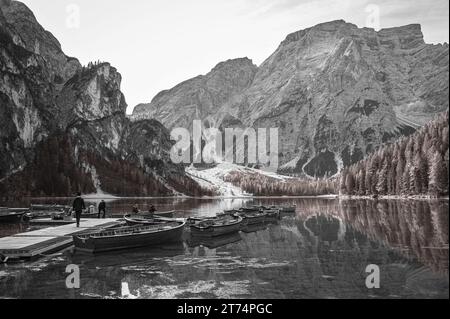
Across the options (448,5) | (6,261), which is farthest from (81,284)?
(448,5)

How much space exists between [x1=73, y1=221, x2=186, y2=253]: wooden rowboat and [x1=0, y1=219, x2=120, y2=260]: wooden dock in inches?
102

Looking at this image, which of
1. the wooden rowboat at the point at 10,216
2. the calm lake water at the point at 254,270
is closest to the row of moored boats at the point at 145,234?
the calm lake water at the point at 254,270

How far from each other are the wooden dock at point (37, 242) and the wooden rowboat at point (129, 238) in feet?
8.51

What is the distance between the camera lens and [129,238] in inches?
1633

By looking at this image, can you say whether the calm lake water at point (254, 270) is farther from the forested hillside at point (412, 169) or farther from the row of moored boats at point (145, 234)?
the forested hillside at point (412, 169)

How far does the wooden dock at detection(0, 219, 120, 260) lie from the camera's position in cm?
3481

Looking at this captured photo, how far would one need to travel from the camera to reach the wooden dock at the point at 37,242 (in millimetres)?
34812

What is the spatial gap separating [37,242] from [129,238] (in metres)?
8.14

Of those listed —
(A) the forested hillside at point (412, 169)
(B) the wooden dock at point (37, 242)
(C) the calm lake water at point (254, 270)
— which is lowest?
(C) the calm lake water at point (254, 270)

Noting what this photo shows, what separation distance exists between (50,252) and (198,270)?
51.9ft

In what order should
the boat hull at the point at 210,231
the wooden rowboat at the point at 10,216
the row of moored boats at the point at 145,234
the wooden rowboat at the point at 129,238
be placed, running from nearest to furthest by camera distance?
the wooden rowboat at the point at 129,238 < the row of moored boats at the point at 145,234 < the boat hull at the point at 210,231 < the wooden rowboat at the point at 10,216

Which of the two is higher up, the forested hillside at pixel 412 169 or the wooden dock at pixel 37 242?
the forested hillside at pixel 412 169
